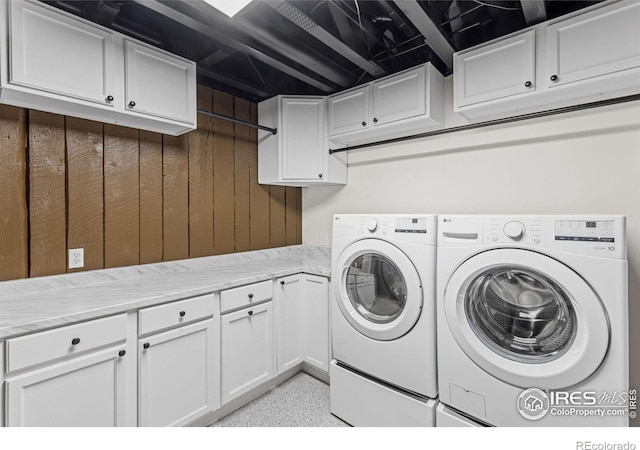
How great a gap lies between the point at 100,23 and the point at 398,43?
1.80 m

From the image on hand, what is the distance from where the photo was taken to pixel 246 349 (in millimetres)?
2078

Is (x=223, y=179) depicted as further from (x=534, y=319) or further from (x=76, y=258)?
(x=534, y=319)

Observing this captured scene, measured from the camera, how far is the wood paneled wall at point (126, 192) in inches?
64.5

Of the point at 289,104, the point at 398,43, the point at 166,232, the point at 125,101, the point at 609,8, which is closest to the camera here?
the point at 609,8

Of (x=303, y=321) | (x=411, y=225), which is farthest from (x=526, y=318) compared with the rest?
(x=303, y=321)

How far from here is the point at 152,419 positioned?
5.23 feet

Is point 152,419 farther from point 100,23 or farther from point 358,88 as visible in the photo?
point 358,88

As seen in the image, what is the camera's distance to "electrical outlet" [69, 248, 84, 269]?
179cm

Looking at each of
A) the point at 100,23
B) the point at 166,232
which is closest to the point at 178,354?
the point at 166,232

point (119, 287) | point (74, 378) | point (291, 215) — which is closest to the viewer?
point (74, 378)

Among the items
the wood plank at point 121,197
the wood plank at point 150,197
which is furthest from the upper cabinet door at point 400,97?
the wood plank at point 121,197

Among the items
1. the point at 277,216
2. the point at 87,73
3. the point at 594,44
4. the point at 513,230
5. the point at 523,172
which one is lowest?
the point at 513,230

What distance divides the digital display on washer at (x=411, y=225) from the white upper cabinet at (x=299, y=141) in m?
1.09

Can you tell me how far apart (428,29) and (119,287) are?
7.68 feet
